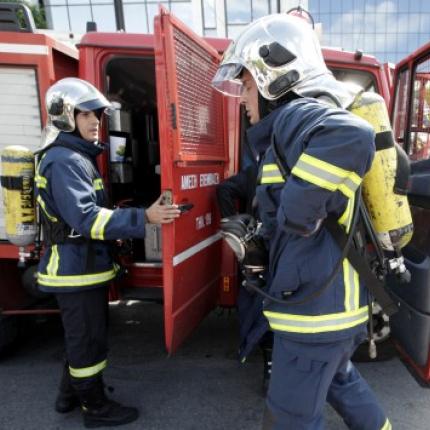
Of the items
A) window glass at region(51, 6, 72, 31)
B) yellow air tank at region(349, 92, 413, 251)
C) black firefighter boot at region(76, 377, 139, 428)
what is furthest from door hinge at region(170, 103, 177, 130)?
window glass at region(51, 6, 72, 31)

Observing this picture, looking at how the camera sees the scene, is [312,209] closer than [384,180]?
Yes

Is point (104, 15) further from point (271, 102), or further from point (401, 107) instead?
point (271, 102)

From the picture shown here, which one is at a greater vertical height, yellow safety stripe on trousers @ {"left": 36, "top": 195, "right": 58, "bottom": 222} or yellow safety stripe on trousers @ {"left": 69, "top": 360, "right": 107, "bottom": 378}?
yellow safety stripe on trousers @ {"left": 36, "top": 195, "right": 58, "bottom": 222}

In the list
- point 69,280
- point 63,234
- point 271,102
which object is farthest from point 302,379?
point 63,234

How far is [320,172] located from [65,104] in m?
1.54

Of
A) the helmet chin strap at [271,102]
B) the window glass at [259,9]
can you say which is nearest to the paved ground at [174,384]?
the helmet chin strap at [271,102]

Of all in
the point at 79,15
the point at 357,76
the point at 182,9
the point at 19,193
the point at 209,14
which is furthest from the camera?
the point at 79,15

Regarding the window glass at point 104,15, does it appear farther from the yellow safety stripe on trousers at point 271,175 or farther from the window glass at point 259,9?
the yellow safety stripe on trousers at point 271,175

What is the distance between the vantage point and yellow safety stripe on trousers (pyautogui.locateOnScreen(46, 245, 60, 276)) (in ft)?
6.88

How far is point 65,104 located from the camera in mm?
2135

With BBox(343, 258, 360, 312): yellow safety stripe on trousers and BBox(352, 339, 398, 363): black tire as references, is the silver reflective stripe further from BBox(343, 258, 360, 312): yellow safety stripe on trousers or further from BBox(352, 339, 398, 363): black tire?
BBox(352, 339, 398, 363): black tire

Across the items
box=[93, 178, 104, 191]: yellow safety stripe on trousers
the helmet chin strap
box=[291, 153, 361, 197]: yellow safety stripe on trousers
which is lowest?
box=[93, 178, 104, 191]: yellow safety stripe on trousers

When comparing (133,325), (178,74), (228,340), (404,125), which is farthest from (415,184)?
(133,325)

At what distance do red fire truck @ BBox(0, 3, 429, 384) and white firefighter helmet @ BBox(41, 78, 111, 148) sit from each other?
0.46 m
